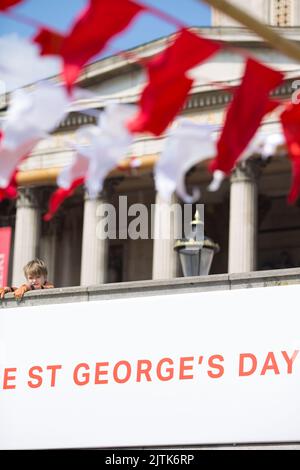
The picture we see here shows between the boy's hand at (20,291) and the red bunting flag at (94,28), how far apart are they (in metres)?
13.5

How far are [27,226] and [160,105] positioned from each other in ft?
162

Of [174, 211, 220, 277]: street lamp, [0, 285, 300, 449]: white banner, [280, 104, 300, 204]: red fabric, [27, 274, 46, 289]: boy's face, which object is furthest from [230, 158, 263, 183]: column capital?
[280, 104, 300, 204]: red fabric

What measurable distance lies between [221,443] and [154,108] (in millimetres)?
10267

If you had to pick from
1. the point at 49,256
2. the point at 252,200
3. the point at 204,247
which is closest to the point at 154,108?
the point at 204,247

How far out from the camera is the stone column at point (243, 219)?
47.1 m

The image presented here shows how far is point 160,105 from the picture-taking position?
3936mm

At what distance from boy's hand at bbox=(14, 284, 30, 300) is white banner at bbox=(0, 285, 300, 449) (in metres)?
1.58

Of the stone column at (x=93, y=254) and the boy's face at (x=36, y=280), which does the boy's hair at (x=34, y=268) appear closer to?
the boy's face at (x=36, y=280)

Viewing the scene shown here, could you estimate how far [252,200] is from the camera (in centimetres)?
4825

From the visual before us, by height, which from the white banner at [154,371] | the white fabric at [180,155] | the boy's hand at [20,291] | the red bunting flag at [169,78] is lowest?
the white fabric at [180,155]

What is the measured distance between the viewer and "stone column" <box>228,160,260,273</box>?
47.1 m

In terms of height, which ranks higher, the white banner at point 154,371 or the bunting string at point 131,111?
the white banner at point 154,371

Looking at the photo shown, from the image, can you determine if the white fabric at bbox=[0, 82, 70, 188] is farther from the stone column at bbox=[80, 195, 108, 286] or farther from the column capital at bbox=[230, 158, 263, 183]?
the stone column at bbox=[80, 195, 108, 286]

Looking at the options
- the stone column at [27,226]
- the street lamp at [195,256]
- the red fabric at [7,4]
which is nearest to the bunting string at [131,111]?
the red fabric at [7,4]
